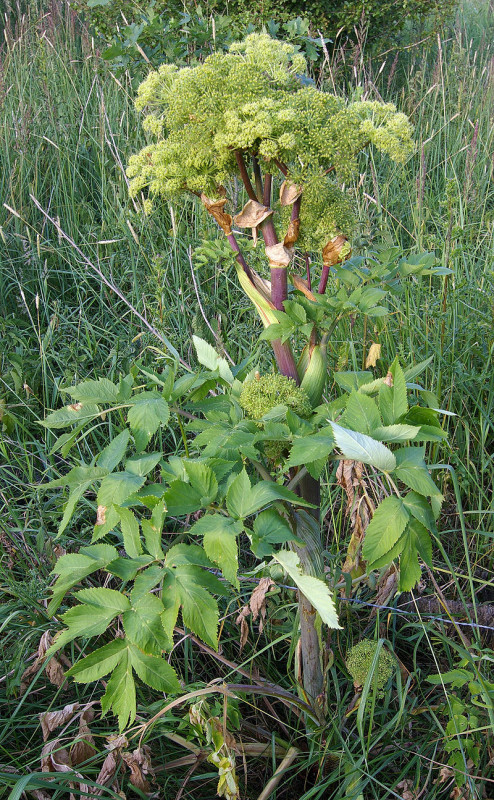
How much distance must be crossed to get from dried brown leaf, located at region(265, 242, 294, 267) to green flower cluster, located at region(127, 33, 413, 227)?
2.6 inches

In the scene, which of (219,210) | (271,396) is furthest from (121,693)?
(219,210)

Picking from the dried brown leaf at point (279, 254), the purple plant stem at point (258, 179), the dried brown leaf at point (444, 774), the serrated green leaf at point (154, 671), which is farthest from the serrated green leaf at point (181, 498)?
the dried brown leaf at point (444, 774)

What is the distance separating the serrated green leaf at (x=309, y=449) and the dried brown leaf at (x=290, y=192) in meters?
0.44

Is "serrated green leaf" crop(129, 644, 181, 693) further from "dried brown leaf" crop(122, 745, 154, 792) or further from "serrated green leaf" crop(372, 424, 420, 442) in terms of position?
"serrated green leaf" crop(372, 424, 420, 442)

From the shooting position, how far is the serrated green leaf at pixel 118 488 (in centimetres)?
101

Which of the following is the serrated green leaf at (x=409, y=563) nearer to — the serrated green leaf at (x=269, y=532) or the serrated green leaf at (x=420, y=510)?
the serrated green leaf at (x=420, y=510)

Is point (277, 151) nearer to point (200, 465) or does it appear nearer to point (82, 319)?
point (200, 465)

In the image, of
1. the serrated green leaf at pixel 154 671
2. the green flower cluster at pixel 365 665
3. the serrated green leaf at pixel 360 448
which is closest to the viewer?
the serrated green leaf at pixel 360 448

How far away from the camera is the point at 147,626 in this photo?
0.97 m

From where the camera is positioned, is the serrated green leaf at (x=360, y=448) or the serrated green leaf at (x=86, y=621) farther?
the serrated green leaf at (x=86, y=621)

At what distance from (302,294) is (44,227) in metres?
2.24

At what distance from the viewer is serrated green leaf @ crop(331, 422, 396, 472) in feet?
2.96

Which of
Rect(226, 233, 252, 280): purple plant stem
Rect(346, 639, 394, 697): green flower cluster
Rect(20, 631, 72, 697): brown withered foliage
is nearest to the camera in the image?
Rect(226, 233, 252, 280): purple plant stem

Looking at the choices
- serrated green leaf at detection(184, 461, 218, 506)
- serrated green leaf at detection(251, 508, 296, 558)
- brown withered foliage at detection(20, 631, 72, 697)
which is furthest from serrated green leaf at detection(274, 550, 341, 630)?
brown withered foliage at detection(20, 631, 72, 697)
